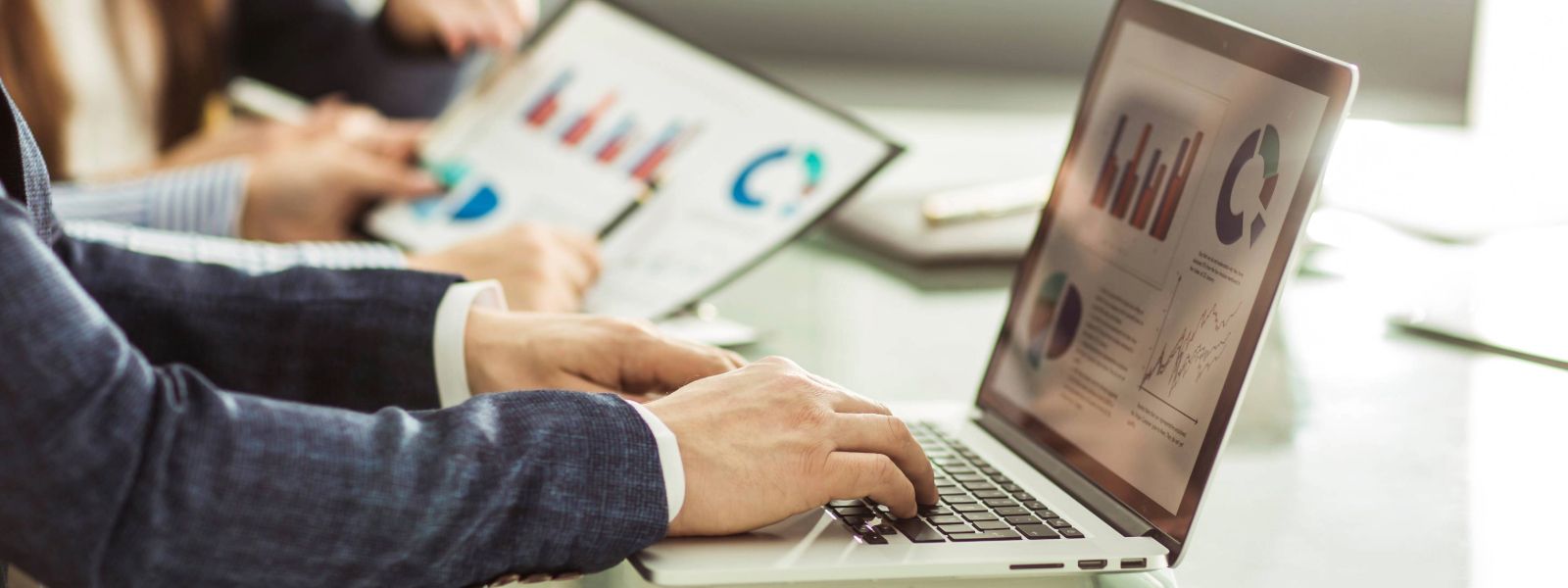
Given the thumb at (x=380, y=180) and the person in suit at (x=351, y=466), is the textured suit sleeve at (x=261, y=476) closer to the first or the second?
the person in suit at (x=351, y=466)

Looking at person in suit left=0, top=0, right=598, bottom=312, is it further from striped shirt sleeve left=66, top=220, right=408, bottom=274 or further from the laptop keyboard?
the laptop keyboard

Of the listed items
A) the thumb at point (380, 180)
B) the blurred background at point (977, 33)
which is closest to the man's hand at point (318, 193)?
the thumb at point (380, 180)

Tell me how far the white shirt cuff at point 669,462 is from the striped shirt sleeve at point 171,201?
2.64 ft

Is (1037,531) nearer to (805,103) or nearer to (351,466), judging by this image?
(351,466)

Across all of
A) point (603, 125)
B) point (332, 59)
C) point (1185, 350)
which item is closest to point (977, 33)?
point (332, 59)

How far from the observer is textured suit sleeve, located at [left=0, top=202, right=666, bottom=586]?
0.52 m

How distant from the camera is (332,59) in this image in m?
1.92

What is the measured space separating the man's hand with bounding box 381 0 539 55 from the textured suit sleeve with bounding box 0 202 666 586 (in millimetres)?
996

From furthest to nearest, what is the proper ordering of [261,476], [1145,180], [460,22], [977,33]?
[977,33], [460,22], [1145,180], [261,476]

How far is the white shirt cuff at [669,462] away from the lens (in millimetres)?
604

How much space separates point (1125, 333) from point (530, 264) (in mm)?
475

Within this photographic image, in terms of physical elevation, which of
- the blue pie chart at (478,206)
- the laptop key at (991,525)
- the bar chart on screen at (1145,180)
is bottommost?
the blue pie chart at (478,206)

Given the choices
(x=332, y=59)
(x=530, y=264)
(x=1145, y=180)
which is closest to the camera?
(x=1145, y=180)

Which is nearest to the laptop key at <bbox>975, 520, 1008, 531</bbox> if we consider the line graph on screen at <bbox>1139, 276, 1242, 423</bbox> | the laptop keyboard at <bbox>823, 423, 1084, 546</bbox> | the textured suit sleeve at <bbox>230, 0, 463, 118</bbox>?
the laptop keyboard at <bbox>823, 423, 1084, 546</bbox>
